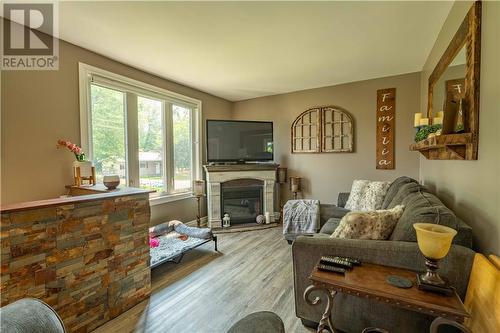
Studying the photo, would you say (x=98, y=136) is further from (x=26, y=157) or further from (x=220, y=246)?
(x=220, y=246)

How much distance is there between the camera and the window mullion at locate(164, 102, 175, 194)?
3822 mm

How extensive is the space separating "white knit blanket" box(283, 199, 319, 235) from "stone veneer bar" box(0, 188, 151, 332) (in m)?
1.94

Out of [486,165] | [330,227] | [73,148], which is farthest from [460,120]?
[73,148]

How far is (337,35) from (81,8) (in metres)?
2.39

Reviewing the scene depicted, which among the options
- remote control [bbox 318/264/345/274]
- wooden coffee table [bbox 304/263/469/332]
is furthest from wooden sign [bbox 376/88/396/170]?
remote control [bbox 318/264/345/274]

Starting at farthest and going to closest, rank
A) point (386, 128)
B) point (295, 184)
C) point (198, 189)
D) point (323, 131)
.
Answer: point (295, 184), point (323, 131), point (198, 189), point (386, 128)

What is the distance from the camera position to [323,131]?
4.23 m

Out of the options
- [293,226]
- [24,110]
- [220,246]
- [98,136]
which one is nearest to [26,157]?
[24,110]

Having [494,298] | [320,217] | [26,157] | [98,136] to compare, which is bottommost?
[320,217]

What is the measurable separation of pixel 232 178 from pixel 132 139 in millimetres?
1781

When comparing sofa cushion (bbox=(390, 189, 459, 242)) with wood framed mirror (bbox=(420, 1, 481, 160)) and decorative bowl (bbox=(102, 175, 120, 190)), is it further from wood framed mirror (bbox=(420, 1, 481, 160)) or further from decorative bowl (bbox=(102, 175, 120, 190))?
decorative bowl (bbox=(102, 175, 120, 190))

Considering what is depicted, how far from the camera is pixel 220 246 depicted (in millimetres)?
3377

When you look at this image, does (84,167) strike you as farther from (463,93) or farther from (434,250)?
(463,93)

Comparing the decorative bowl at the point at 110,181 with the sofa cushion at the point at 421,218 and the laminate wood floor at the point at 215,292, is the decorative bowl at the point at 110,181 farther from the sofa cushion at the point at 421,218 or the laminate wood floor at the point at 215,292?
the sofa cushion at the point at 421,218
